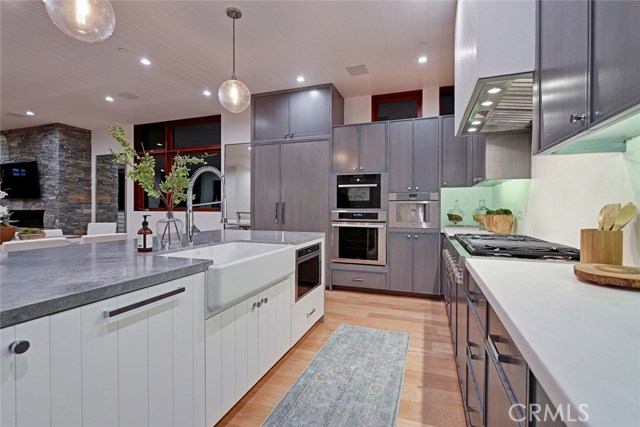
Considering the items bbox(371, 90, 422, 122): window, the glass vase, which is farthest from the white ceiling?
the glass vase

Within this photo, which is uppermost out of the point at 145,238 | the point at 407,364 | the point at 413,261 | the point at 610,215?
the point at 610,215

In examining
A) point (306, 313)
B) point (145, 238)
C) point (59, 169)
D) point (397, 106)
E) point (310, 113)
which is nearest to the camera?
point (145, 238)

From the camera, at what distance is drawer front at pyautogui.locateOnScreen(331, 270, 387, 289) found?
4.21 metres

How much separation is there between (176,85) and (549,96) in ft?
15.5

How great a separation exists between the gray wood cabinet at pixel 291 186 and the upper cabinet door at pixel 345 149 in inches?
5.2

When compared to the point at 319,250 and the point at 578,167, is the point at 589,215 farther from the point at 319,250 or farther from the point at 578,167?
the point at 319,250

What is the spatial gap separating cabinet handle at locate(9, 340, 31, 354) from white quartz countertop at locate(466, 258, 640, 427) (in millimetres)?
1185

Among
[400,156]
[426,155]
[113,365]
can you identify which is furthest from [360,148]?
[113,365]

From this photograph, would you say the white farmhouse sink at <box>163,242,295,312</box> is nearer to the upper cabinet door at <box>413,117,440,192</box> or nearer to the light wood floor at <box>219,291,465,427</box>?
the light wood floor at <box>219,291,465,427</box>

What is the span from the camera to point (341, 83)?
4.43m

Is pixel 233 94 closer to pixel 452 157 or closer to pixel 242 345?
pixel 242 345

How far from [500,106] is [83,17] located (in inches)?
101

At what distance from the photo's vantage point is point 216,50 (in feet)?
11.8

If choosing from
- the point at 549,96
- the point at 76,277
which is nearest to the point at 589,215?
the point at 549,96
